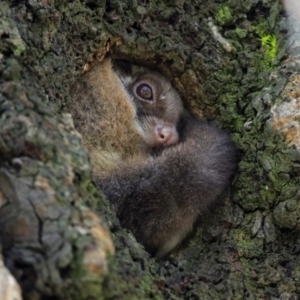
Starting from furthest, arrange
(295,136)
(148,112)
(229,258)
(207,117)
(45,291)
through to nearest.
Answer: (148,112) → (207,117) → (295,136) → (229,258) → (45,291)

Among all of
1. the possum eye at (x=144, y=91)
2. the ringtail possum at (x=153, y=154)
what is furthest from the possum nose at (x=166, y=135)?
the possum eye at (x=144, y=91)

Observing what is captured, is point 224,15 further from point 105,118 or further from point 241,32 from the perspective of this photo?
point 105,118

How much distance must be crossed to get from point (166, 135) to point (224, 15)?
61 cm

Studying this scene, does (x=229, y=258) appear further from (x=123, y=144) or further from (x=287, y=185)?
(x=123, y=144)

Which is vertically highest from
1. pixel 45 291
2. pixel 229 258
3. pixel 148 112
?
pixel 148 112

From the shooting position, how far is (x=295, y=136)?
2.49 m

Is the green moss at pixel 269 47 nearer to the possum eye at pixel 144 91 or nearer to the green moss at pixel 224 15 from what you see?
the green moss at pixel 224 15

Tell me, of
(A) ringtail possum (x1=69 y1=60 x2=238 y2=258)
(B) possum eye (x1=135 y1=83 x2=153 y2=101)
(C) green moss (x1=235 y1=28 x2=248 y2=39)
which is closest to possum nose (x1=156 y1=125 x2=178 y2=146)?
(A) ringtail possum (x1=69 y1=60 x2=238 y2=258)

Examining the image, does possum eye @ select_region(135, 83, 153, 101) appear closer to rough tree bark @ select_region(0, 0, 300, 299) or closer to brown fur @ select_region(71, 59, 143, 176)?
brown fur @ select_region(71, 59, 143, 176)

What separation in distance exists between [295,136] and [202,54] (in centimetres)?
59

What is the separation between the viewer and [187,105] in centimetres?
299

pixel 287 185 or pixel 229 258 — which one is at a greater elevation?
pixel 287 185

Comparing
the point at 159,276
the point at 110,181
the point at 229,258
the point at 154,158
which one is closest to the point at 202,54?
the point at 154,158

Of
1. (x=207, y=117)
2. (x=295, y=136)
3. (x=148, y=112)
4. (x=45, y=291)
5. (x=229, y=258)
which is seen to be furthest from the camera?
(x=148, y=112)
